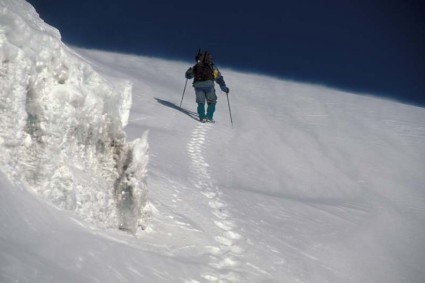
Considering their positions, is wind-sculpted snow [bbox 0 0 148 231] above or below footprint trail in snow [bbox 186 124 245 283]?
above

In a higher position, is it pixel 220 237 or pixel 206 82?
pixel 206 82

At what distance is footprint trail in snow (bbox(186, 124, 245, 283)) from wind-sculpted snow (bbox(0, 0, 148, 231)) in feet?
2.68

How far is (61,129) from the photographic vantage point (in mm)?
3238

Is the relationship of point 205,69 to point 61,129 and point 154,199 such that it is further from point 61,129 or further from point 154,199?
point 61,129

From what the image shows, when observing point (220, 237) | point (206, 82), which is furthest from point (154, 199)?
point (206, 82)

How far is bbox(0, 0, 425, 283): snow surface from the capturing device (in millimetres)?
2709

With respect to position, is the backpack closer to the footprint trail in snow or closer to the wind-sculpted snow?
the footprint trail in snow

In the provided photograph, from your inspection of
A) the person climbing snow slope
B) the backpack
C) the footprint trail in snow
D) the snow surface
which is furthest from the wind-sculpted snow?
the backpack

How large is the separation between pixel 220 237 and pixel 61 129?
6.86 feet

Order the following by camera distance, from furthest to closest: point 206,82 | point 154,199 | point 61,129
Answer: point 206,82, point 154,199, point 61,129

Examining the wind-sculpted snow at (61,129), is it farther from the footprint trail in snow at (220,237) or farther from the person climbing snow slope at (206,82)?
the person climbing snow slope at (206,82)

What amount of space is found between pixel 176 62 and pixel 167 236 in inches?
928

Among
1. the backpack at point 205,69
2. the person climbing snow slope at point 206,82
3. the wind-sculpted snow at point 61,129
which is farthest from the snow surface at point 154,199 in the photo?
the backpack at point 205,69

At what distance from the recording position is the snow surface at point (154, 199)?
2.71m
